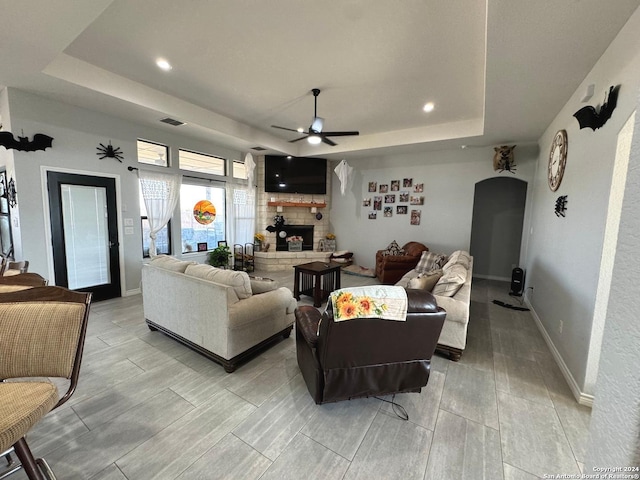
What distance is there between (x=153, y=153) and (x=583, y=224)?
5948 millimetres

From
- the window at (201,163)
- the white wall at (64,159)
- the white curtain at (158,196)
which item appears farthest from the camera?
the window at (201,163)

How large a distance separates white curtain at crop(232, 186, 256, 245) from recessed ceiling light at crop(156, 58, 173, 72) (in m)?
3.14

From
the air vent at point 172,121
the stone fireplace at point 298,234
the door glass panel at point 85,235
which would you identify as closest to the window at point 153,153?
the air vent at point 172,121

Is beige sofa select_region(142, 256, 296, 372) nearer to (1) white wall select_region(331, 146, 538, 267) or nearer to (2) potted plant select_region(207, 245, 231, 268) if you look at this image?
(2) potted plant select_region(207, 245, 231, 268)

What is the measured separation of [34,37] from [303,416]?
146 inches

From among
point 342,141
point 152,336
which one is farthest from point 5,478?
point 342,141

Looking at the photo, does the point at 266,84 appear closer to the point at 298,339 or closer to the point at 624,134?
the point at 298,339

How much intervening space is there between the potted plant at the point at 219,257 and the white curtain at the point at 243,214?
581 millimetres

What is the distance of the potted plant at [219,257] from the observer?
571cm

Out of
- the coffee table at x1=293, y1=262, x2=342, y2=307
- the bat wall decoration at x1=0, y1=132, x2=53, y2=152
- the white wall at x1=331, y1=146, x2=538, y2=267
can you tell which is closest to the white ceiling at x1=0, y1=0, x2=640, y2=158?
the bat wall decoration at x1=0, y1=132, x2=53, y2=152

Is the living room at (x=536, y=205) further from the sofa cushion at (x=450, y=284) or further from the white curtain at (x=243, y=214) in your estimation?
the sofa cushion at (x=450, y=284)

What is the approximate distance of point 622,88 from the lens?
191 centimetres

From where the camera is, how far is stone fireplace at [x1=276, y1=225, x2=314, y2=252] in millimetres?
6906

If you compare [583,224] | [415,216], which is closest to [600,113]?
[583,224]
